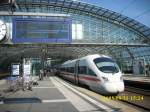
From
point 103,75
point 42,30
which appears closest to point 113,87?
point 103,75

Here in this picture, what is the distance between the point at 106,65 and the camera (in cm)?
A: 2236

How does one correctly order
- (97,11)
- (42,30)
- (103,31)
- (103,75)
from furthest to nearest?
1. (103,31)
2. (97,11)
3. (42,30)
4. (103,75)

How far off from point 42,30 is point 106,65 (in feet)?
76.5

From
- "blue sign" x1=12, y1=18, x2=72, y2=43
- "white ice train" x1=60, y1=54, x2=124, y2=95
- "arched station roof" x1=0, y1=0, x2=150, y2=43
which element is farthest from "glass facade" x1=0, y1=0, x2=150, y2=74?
"white ice train" x1=60, y1=54, x2=124, y2=95

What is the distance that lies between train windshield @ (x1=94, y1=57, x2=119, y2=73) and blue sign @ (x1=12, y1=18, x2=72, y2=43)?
21309 mm

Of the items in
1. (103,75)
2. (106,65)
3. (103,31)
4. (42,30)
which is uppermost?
(103,31)

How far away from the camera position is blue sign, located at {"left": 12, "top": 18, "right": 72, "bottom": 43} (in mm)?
43500

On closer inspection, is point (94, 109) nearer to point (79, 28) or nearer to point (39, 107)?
point (39, 107)

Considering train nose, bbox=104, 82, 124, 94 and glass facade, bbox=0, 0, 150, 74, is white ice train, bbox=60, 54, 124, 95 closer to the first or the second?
train nose, bbox=104, 82, 124, 94

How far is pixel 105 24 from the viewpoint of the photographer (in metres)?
69.2

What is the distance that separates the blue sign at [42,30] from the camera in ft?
143

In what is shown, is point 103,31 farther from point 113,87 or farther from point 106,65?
point 113,87

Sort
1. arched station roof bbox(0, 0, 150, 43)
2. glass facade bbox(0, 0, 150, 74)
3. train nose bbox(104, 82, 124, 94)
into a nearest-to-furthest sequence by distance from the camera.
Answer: train nose bbox(104, 82, 124, 94)
arched station roof bbox(0, 0, 150, 43)
glass facade bbox(0, 0, 150, 74)

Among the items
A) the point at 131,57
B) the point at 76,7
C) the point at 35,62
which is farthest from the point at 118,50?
the point at 35,62
